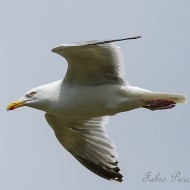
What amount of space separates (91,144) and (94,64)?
1890 millimetres

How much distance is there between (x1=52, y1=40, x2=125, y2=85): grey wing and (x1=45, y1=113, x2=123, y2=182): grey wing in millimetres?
1351

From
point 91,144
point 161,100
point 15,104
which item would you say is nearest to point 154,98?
point 161,100

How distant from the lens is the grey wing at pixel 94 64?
842 cm

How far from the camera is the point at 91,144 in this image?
10203 millimetres

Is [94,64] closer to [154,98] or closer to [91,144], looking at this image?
[154,98]

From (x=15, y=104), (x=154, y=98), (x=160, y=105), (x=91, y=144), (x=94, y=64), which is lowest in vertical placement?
(x=91, y=144)

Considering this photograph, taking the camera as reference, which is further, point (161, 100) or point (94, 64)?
point (161, 100)

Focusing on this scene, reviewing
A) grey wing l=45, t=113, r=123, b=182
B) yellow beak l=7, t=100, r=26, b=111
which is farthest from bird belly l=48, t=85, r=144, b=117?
grey wing l=45, t=113, r=123, b=182

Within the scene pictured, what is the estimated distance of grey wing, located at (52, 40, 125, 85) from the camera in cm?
842

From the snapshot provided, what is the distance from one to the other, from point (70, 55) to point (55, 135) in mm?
2014

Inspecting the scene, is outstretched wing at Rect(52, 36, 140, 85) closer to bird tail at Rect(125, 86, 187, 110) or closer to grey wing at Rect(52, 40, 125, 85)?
grey wing at Rect(52, 40, 125, 85)

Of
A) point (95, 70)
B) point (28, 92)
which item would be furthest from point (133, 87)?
point (28, 92)

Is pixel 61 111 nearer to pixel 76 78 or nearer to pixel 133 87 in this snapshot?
pixel 76 78

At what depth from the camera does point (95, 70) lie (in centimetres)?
883
